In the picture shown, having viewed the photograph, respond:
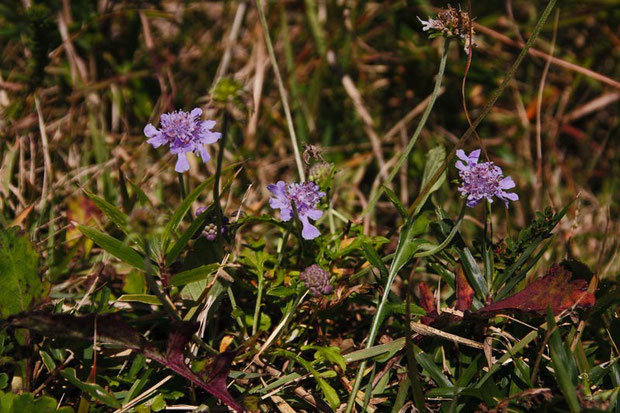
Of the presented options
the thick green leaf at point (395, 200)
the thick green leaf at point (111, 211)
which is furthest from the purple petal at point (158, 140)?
the thick green leaf at point (395, 200)

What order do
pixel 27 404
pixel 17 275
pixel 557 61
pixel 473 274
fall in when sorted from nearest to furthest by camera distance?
pixel 27 404, pixel 17 275, pixel 473 274, pixel 557 61

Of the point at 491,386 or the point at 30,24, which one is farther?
the point at 30,24

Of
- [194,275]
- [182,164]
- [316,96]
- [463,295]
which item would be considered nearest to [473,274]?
[463,295]

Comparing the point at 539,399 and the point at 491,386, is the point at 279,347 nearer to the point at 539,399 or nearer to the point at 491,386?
the point at 491,386

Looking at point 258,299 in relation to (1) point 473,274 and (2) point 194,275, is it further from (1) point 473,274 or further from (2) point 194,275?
(1) point 473,274

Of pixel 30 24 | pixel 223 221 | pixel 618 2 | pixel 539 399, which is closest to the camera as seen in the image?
pixel 539 399

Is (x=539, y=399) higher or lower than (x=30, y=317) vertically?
lower

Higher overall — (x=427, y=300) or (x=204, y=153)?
(x=204, y=153)

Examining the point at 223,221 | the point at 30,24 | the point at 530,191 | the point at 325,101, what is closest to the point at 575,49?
the point at 530,191
